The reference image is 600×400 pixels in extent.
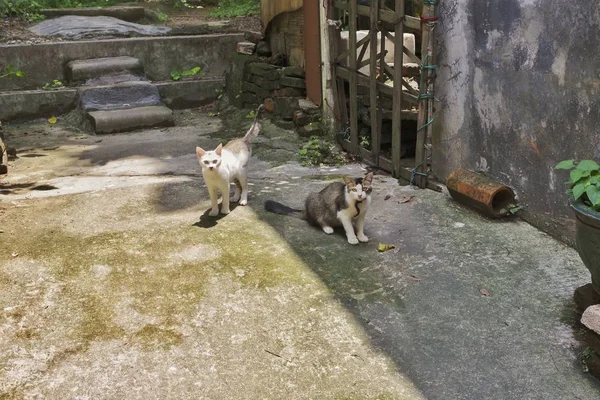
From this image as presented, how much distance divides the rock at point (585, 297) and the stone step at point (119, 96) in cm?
785

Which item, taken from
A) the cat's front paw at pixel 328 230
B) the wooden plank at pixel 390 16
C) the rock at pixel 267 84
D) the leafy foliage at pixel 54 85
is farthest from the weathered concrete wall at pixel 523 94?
the leafy foliage at pixel 54 85

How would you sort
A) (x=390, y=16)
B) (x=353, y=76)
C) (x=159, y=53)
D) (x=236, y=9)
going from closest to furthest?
(x=390, y=16)
(x=353, y=76)
(x=159, y=53)
(x=236, y=9)

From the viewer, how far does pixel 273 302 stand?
4398mm

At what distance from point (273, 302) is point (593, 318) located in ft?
6.44

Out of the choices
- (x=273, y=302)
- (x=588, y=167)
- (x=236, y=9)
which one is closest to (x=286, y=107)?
(x=273, y=302)

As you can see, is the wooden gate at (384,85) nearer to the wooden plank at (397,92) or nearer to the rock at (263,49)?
the wooden plank at (397,92)

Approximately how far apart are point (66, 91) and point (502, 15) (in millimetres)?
7494

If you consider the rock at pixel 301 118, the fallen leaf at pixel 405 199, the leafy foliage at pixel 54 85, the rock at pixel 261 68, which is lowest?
the fallen leaf at pixel 405 199

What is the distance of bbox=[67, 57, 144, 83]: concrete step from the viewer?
422 inches

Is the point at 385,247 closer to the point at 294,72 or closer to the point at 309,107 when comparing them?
the point at 309,107

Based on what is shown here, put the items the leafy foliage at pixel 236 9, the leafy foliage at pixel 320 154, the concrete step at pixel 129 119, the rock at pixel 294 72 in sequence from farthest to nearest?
the leafy foliage at pixel 236 9 < the concrete step at pixel 129 119 < the rock at pixel 294 72 < the leafy foliage at pixel 320 154

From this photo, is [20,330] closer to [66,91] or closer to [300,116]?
[300,116]

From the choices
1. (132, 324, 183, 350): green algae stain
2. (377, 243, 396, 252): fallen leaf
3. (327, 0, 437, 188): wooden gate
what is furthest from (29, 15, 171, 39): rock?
(132, 324, 183, 350): green algae stain

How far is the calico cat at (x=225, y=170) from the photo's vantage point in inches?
219
